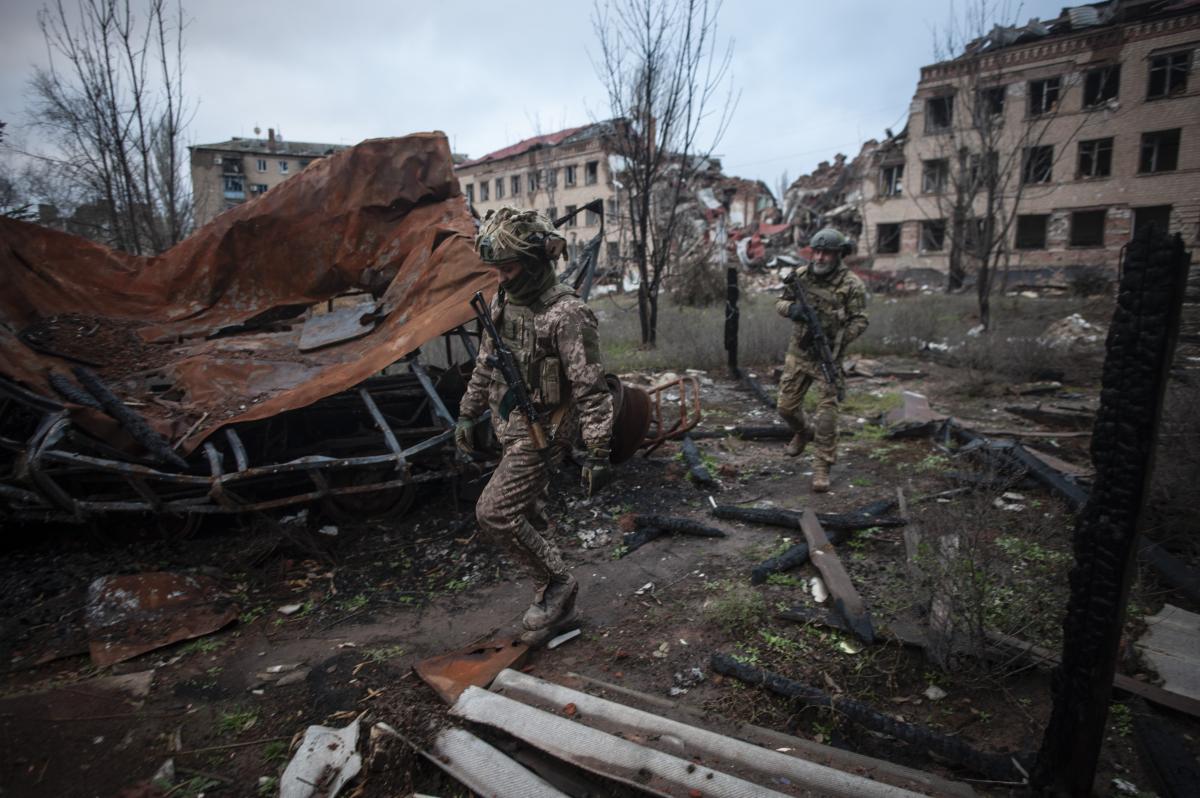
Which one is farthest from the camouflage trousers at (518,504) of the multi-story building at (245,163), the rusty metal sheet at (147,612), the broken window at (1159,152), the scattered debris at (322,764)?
the multi-story building at (245,163)

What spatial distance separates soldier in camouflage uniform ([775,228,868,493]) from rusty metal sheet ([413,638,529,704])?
3.01 meters

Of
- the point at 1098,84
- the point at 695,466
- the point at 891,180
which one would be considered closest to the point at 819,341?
the point at 695,466

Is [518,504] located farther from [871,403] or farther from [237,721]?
[871,403]

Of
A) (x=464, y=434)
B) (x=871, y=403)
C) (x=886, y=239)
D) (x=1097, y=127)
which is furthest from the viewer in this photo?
(x=886, y=239)

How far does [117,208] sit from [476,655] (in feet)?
38.1

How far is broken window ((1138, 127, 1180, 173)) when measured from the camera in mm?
19828

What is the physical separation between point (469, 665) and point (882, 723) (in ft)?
5.76

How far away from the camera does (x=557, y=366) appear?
2939mm

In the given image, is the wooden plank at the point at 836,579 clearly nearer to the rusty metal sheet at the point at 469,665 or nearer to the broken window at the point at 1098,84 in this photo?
the rusty metal sheet at the point at 469,665

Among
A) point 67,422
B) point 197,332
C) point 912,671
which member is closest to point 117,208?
point 197,332

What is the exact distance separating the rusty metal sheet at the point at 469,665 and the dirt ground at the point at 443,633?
0.07 m

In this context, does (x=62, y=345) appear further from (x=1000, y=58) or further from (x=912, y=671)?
(x=1000, y=58)

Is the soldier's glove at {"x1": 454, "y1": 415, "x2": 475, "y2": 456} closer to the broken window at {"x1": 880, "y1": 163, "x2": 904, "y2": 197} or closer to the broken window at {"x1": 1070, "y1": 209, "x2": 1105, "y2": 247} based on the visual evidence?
the broken window at {"x1": 1070, "y1": 209, "x2": 1105, "y2": 247}

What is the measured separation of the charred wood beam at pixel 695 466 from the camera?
5.18m
